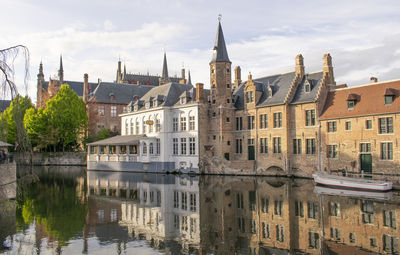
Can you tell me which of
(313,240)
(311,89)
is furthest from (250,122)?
(313,240)

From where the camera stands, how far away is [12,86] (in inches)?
355

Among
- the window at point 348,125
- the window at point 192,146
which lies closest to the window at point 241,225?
the window at point 348,125

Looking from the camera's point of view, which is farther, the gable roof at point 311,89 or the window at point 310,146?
the gable roof at point 311,89

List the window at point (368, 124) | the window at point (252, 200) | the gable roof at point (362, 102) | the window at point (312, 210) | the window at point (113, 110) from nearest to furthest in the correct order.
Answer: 1. the window at point (312, 210)
2. the window at point (252, 200)
3. the gable roof at point (362, 102)
4. the window at point (368, 124)
5. the window at point (113, 110)

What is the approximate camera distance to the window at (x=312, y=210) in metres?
17.8

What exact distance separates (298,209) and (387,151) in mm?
14241

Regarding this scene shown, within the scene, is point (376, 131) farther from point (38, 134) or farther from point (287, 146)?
point (38, 134)

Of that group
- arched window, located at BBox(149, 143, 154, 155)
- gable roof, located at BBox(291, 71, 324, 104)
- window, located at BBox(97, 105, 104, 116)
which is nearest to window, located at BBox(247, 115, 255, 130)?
gable roof, located at BBox(291, 71, 324, 104)

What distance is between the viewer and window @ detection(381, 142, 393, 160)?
29.5 m

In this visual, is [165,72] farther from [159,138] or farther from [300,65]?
[300,65]

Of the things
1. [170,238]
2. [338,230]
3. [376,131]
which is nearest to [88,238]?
[170,238]

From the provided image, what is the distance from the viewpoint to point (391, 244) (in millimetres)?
13023

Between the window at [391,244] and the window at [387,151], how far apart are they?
1752cm

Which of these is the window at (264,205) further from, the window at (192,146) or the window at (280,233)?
the window at (192,146)
